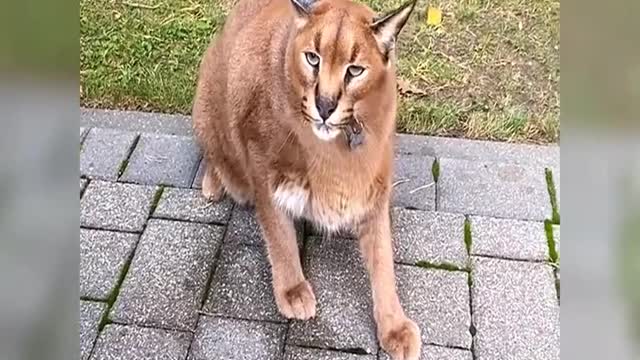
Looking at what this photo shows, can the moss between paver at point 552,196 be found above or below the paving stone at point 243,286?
above

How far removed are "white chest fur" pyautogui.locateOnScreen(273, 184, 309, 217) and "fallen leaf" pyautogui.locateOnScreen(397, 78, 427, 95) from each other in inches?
37.9

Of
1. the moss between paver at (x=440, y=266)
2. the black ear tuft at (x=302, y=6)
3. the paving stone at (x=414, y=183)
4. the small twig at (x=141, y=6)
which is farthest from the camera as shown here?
the small twig at (x=141, y=6)

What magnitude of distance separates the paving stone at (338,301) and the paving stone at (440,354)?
100mm

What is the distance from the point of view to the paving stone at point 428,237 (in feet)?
8.43

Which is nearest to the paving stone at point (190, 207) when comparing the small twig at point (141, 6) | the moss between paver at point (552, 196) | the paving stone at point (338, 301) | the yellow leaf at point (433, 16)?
the paving stone at point (338, 301)

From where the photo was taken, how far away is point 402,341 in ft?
7.43

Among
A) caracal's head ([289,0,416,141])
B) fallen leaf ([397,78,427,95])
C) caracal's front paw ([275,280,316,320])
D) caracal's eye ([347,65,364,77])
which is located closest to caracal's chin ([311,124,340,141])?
caracal's head ([289,0,416,141])

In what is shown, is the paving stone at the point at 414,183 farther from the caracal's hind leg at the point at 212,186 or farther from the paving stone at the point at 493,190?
the caracal's hind leg at the point at 212,186

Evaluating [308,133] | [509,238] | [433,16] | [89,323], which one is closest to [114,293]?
[89,323]

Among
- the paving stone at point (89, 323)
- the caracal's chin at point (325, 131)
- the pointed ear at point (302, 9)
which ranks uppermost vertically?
the pointed ear at point (302, 9)

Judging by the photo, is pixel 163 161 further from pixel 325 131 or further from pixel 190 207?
pixel 325 131

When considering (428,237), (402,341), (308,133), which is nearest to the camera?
(308,133)

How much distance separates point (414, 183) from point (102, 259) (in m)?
0.97
